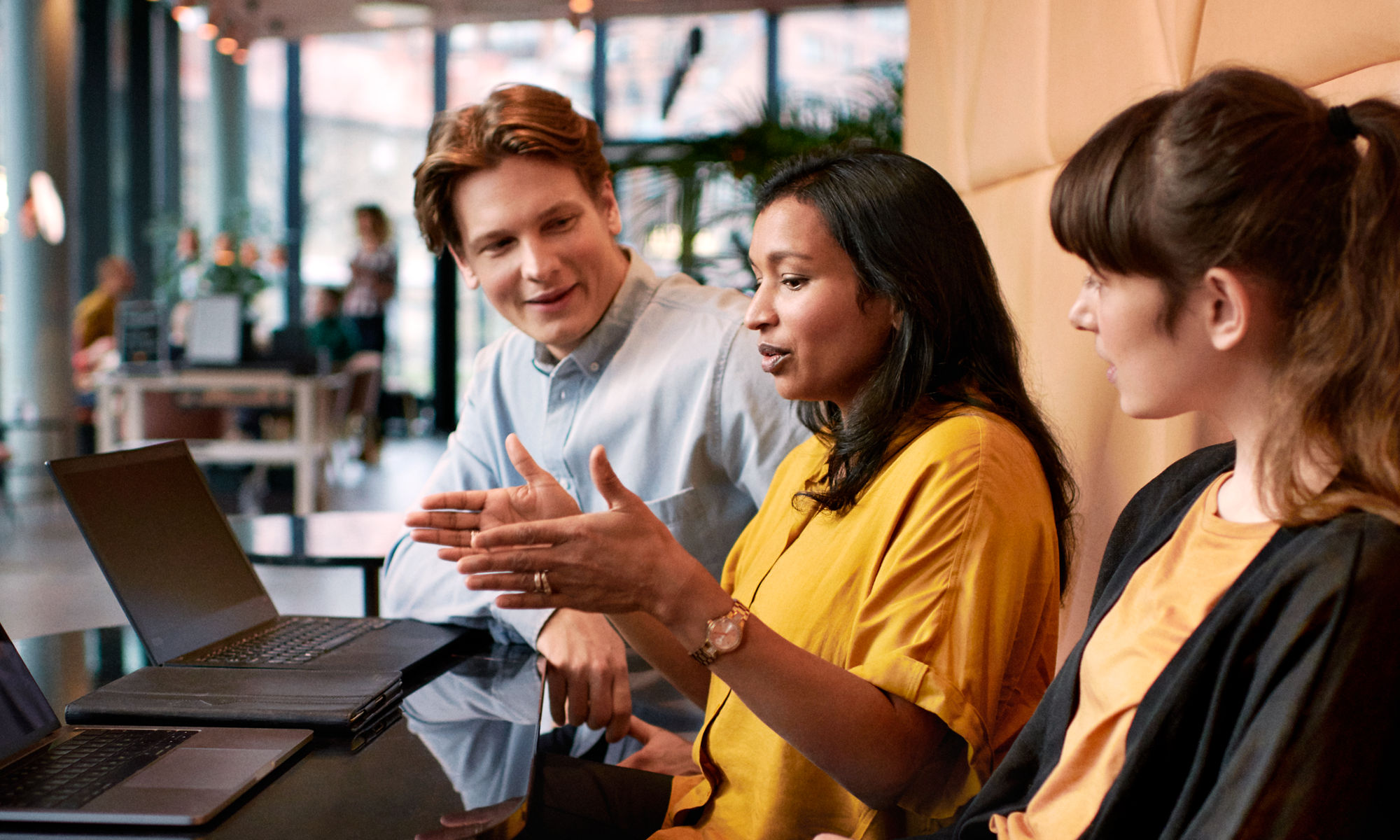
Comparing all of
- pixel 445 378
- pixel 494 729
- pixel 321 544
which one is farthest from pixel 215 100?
pixel 494 729

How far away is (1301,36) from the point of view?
3.49 feet

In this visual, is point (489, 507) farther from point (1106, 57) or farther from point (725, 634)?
point (1106, 57)

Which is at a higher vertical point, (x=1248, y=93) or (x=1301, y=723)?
(x=1248, y=93)

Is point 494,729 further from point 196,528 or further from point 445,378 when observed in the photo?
point 445,378

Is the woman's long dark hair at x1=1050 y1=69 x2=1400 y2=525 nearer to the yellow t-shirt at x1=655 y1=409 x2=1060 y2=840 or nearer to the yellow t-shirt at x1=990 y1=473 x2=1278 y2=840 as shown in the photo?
the yellow t-shirt at x1=990 y1=473 x2=1278 y2=840

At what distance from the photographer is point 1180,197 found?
78cm

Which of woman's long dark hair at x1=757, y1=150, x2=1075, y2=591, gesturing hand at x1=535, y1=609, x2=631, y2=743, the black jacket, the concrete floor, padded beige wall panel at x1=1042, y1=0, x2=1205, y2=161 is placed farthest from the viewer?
the concrete floor

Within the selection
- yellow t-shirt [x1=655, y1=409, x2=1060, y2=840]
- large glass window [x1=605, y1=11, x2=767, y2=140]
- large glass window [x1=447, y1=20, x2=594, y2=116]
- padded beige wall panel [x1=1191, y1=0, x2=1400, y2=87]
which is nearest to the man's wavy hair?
yellow t-shirt [x1=655, y1=409, x2=1060, y2=840]

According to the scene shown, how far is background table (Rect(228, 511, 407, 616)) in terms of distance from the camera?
1.98 metres

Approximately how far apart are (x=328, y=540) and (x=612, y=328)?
2.55 feet

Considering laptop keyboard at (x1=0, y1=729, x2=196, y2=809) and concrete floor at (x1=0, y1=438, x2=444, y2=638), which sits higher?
laptop keyboard at (x1=0, y1=729, x2=196, y2=809)

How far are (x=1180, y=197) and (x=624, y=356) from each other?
3.97ft

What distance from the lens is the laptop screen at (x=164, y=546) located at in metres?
1.26

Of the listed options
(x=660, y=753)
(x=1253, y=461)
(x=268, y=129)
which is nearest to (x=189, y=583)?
(x=660, y=753)
